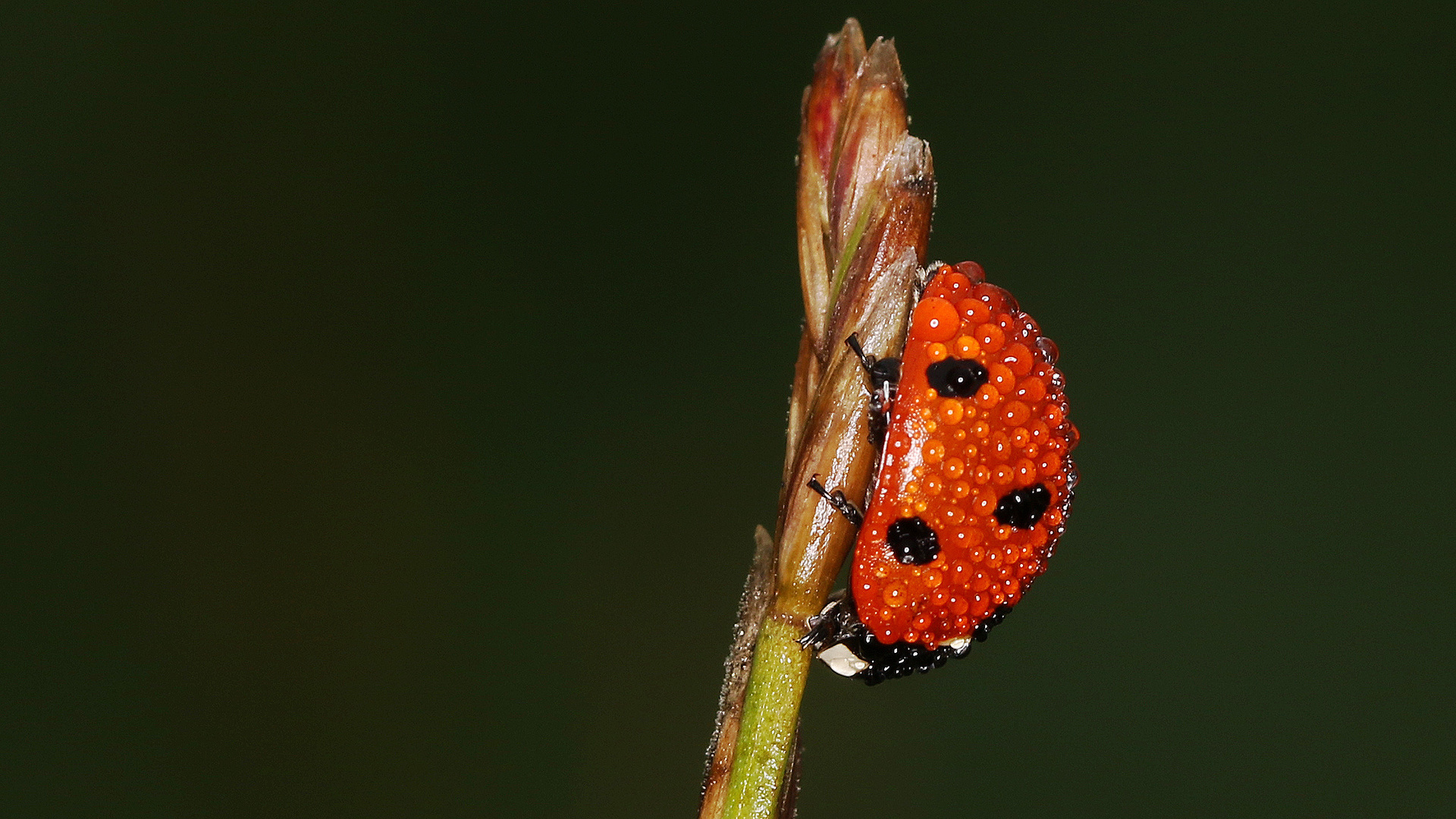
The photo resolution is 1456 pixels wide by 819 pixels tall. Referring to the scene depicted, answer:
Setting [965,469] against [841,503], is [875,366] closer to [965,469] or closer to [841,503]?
[841,503]

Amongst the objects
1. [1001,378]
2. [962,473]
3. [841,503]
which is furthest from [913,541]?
[841,503]

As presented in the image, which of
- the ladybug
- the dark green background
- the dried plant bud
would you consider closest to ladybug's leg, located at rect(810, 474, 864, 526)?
the dried plant bud

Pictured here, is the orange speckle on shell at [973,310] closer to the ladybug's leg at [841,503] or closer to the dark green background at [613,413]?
the ladybug's leg at [841,503]

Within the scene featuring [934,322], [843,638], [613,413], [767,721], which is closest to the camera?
[767,721]

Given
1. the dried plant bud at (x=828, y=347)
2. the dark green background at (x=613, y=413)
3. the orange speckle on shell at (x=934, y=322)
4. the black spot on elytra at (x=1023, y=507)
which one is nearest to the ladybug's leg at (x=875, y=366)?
the dried plant bud at (x=828, y=347)

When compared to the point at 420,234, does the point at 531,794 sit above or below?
below

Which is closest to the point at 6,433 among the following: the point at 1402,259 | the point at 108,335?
the point at 108,335

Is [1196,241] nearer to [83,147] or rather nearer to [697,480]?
[697,480]
